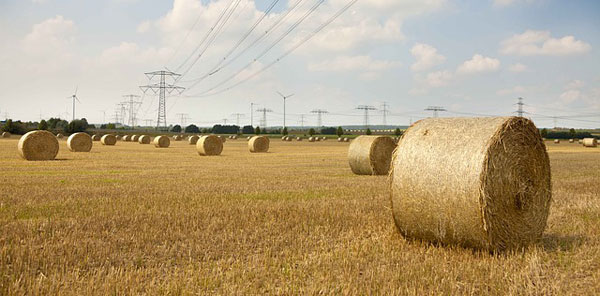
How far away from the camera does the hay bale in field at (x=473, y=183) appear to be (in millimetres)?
7355

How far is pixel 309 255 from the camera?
703cm

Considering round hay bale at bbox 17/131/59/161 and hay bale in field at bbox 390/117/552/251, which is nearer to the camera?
hay bale in field at bbox 390/117/552/251

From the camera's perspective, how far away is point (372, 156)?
19422mm

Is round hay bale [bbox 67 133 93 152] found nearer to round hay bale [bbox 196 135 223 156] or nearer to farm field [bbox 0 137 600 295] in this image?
round hay bale [bbox 196 135 223 156]

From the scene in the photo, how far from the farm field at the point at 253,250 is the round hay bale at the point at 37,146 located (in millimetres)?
14353

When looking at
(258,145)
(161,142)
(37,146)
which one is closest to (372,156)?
(37,146)

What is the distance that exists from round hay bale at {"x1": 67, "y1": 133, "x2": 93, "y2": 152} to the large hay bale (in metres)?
22.6

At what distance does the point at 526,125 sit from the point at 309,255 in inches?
162

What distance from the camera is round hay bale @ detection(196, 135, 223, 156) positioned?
1339 inches

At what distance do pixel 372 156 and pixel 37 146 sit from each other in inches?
673

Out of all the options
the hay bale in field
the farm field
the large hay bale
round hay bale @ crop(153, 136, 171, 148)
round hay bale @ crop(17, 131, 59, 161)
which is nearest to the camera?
the farm field

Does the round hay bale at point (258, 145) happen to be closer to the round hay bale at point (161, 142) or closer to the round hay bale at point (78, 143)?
the round hay bale at point (78, 143)

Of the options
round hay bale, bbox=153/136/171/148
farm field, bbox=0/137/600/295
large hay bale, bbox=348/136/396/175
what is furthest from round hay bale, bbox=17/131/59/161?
round hay bale, bbox=153/136/171/148

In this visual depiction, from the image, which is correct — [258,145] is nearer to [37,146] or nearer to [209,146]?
[209,146]
